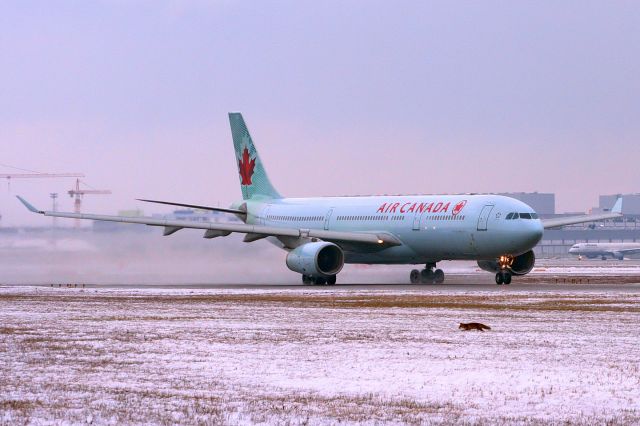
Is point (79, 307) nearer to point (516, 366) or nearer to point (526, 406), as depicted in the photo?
point (516, 366)

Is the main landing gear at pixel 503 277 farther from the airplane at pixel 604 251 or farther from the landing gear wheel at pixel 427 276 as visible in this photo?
the airplane at pixel 604 251

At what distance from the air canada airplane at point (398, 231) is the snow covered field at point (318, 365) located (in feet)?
64.2

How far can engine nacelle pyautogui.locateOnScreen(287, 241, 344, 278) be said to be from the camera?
56469 mm

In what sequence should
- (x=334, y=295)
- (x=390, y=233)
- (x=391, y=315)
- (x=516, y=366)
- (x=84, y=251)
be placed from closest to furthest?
(x=516, y=366) → (x=391, y=315) → (x=334, y=295) → (x=390, y=233) → (x=84, y=251)

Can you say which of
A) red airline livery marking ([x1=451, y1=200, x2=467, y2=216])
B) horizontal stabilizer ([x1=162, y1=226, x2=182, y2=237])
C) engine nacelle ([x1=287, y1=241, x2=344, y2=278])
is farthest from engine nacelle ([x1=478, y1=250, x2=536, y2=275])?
horizontal stabilizer ([x1=162, y1=226, x2=182, y2=237])

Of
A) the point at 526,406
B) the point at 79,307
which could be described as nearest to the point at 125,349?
the point at 526,406

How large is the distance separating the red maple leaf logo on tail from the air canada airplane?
4153mm

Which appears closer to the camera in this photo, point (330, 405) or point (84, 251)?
point (330, 405)

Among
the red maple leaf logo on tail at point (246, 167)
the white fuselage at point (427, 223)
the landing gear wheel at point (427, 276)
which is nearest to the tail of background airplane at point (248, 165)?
the red maple leaf logo on tail at point (246, 167)

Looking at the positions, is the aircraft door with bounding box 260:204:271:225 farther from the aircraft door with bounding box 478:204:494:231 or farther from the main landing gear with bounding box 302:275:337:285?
the aircraft door with bounding box 478:204:494:231

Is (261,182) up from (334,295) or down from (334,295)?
up

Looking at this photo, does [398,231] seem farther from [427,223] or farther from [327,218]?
[327,218]

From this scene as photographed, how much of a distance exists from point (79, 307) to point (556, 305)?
14571 mm

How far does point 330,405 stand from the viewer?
15.6 m
